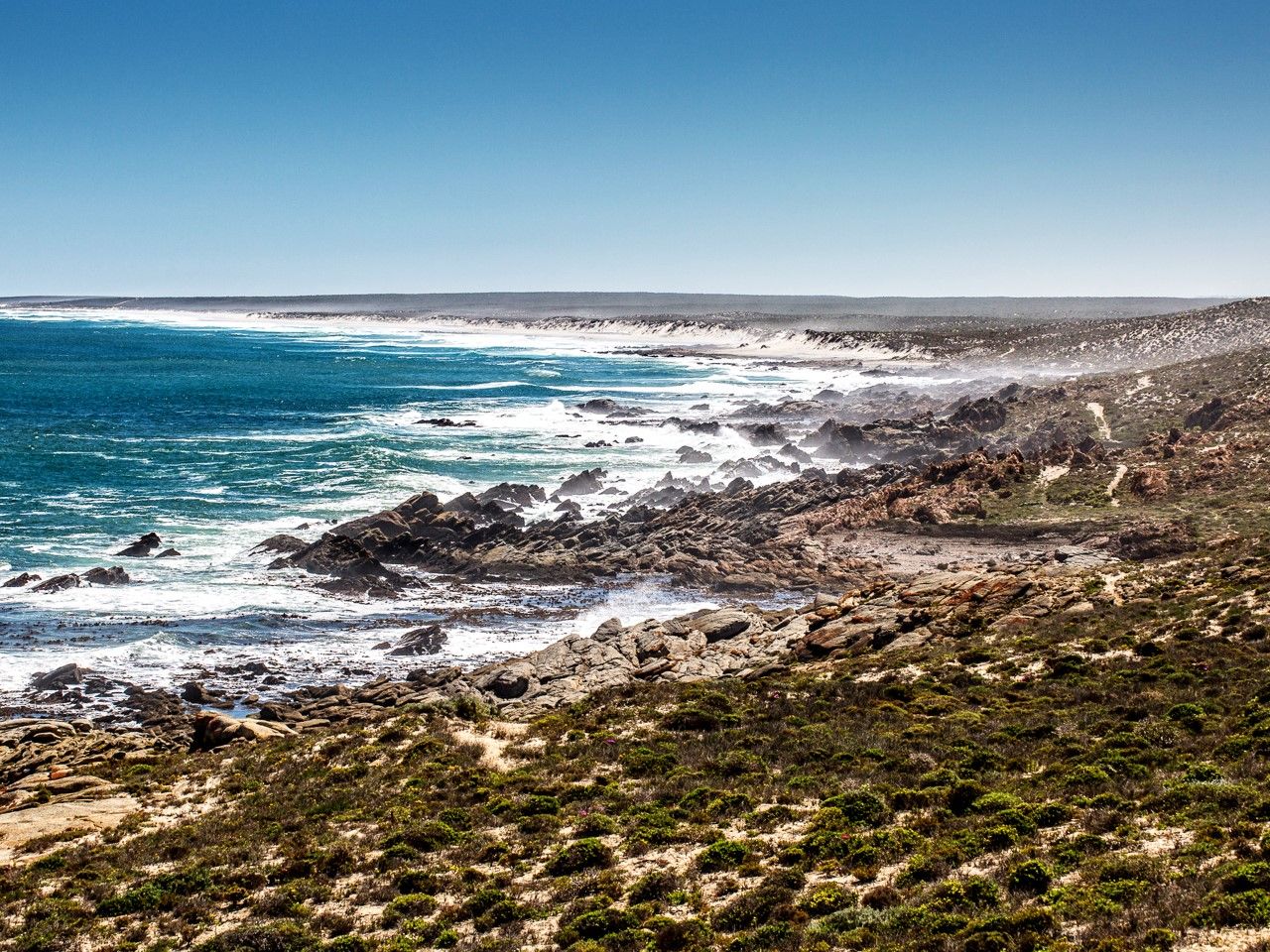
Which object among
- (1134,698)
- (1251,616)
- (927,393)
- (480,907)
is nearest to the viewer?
(480,907)

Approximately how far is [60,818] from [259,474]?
4507 cm

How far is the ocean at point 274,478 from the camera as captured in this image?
35.4 meters

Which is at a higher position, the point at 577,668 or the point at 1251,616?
the point at 1251,616

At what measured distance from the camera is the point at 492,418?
301 feet

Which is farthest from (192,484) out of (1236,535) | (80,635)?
(1236,535)

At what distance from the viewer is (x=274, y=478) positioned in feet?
207

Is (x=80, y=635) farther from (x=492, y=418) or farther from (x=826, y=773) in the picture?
(x=492, y=418)

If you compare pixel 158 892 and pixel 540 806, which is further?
pixel 540 806

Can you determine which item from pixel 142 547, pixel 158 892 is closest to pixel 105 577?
pixel 142 547

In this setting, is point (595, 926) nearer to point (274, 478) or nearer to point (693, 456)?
point (274, 478)

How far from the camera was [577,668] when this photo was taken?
3120cm

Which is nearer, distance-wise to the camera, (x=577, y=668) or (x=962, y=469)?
(x=577, y=668)

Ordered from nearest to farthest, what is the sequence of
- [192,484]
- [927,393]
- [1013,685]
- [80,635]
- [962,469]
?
[1013,685], [80,635], [962,469], [192,484], [927,393]

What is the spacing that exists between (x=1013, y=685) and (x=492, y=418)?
232 ft
